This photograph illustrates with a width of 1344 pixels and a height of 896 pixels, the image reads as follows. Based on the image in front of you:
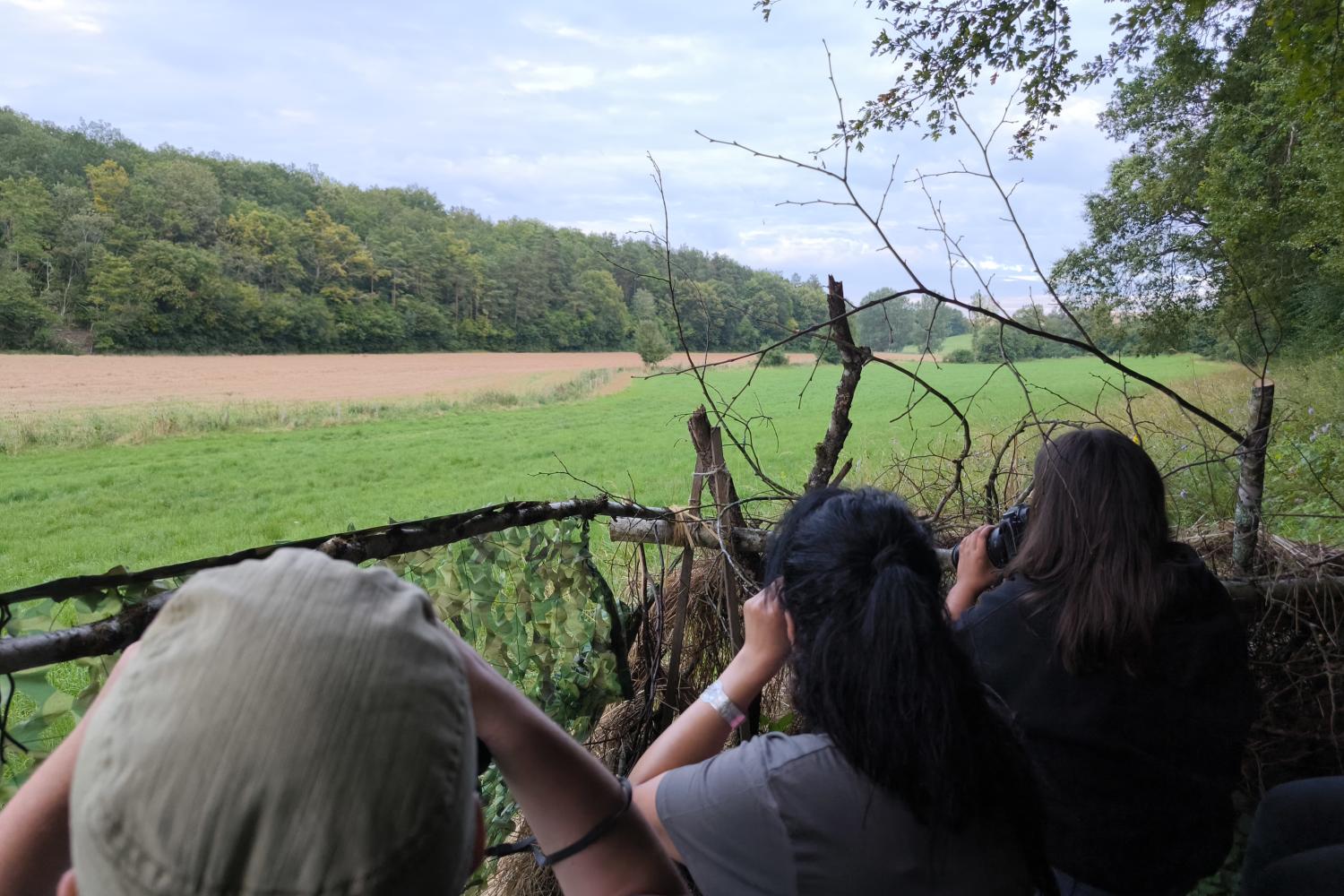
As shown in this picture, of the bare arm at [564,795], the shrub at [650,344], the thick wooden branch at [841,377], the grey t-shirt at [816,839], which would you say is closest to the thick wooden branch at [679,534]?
the thick wooden branch at [841,377]

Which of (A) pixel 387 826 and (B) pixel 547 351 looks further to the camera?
(B) pixel 547 351

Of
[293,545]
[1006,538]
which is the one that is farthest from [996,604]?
[293,545]

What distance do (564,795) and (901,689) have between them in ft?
1.77

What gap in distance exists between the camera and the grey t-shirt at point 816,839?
44.7 inches

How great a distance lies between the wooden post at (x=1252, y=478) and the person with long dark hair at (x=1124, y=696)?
131cm

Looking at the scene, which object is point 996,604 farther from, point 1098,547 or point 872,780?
point 872,780

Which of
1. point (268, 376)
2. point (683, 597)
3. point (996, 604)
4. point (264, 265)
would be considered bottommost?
point (268, 376)

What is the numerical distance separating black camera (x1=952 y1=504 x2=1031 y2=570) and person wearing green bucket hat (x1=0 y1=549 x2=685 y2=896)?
1.80 meters

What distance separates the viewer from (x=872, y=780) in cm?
115

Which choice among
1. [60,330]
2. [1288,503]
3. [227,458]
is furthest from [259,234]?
[1288,503]

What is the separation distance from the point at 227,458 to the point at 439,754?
22502 mm

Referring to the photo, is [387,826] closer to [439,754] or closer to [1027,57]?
[439,754]

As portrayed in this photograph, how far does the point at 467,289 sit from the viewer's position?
120 feet

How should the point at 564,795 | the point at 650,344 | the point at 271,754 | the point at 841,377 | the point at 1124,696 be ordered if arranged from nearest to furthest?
the point at 271,754 → the point at 564,795 → the point at 1124,696 → the point at 841,377 → the point at 650,344
